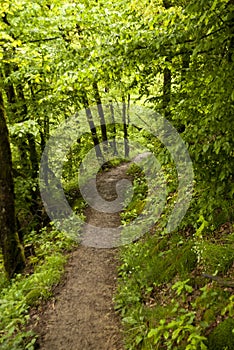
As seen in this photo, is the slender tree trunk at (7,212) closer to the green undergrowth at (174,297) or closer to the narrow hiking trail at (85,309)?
the narrow hiking trail at (85,309)

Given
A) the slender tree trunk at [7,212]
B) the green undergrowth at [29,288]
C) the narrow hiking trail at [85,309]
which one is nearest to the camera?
the narrow hiking trail at [85,309]

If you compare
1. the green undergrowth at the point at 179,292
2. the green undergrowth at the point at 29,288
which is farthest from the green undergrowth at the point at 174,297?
the green undergrowth at the point at 29,288

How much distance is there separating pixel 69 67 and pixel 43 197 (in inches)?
266

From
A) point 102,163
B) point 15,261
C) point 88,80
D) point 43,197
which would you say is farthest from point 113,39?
point 102,163

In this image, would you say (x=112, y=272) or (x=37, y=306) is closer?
(x=37, y=306)

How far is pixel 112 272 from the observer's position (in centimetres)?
709

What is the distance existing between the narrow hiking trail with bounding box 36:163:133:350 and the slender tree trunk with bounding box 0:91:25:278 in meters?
1.46

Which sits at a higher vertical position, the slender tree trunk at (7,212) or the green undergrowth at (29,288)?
the slender tree trunk at (7,212)

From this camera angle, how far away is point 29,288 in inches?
261

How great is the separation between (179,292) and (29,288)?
3668 millimetres

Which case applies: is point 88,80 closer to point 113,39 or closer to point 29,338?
point 113,39

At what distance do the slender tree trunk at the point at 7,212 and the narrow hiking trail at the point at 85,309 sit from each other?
1.46 m

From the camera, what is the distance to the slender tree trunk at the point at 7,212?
7152 millimetres

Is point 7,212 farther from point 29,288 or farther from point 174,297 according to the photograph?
point 174,297
